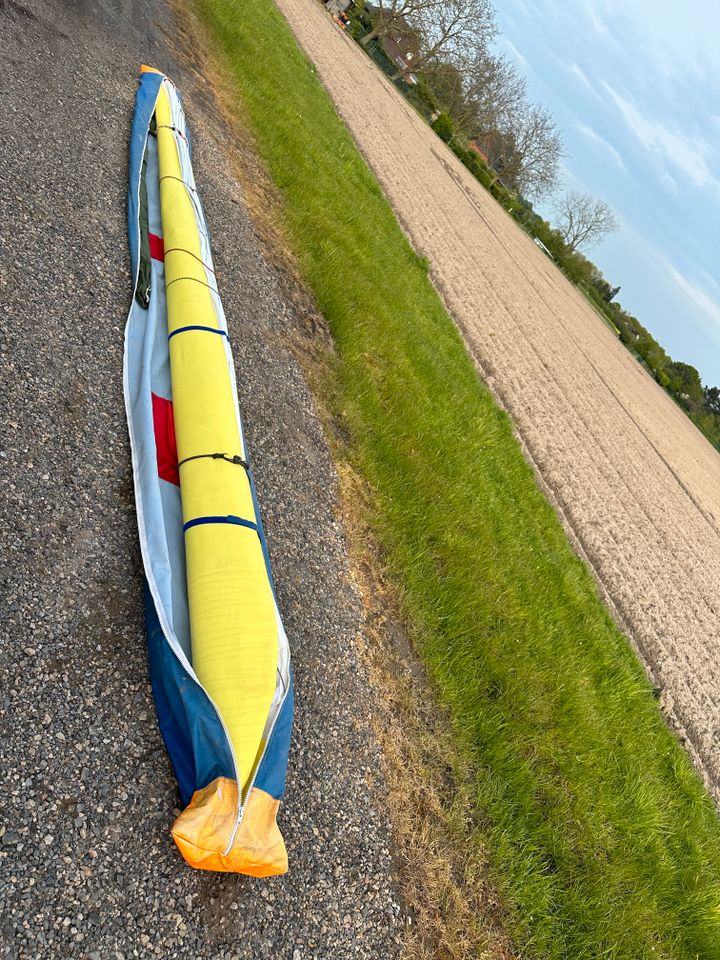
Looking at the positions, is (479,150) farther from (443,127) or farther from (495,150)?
(443,127)

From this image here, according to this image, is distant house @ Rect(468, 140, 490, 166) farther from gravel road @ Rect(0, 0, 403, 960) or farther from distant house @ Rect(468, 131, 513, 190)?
gravel road @ Rect(0, 0, 403, 960)

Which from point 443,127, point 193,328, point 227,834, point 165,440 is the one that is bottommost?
point 227,834

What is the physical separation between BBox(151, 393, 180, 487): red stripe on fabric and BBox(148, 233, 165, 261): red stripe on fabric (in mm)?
2449

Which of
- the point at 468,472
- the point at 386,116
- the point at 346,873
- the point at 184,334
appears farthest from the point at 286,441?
the point at 386,116

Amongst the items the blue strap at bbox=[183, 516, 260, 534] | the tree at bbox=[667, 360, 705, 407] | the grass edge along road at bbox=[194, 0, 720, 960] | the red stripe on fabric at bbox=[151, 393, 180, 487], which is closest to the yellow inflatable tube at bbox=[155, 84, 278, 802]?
the blue strap at bbox=[183, 516, 260, 534]

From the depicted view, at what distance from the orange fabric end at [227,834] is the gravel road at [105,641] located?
0.24 metres

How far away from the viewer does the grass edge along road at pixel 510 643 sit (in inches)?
198

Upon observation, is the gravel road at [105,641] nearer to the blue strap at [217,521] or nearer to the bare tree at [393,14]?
the blue strap at [217,521]

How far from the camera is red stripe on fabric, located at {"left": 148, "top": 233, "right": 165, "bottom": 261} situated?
721cm

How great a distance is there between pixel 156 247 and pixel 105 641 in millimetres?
5102

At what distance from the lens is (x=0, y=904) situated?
2.87 metres

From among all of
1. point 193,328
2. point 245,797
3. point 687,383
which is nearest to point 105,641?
point 245,797

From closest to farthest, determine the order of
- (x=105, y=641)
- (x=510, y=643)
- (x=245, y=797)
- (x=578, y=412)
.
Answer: (x=245, y=797)
(x=105, y=641)
(x=510, y=643)
(x=578, y=412)

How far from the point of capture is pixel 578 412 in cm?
1683
